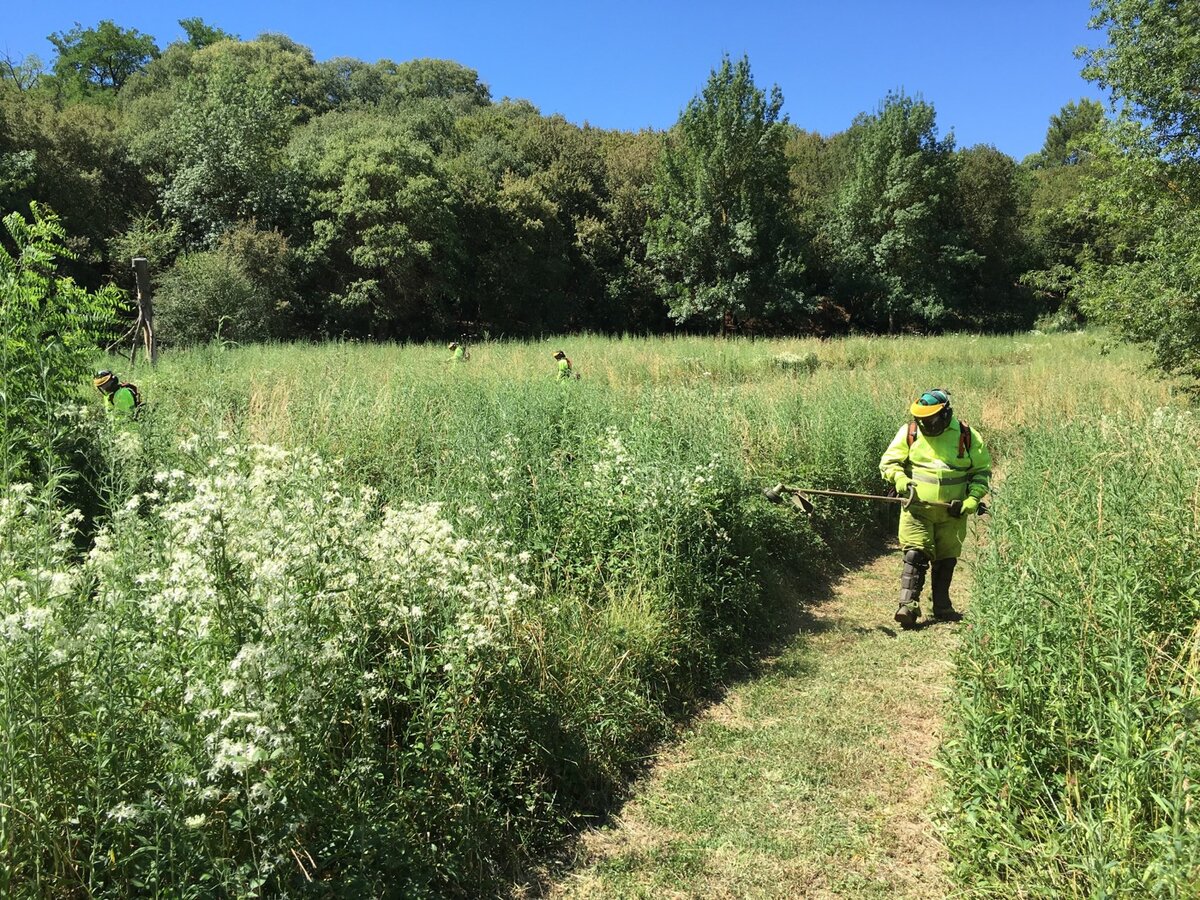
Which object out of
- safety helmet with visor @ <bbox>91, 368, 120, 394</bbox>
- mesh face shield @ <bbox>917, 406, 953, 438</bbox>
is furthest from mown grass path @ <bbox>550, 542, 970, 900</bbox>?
safety helmet with visor @ <bbox>91, 368, 120, 394</bbox>

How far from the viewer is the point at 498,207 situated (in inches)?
1257

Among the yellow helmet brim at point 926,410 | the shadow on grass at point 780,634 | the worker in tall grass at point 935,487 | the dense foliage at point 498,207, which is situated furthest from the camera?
the dense foliage at point 498,207

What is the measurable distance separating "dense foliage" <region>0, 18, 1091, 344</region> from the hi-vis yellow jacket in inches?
693

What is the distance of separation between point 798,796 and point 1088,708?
1563 millimetres

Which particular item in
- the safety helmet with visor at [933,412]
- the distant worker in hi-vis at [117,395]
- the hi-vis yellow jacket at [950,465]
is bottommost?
the hi-vis yellow jacket at [950,465]

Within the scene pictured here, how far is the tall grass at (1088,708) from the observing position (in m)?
2.58

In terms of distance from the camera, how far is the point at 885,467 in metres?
6.22

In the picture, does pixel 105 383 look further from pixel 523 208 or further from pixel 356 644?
pixel 523 208

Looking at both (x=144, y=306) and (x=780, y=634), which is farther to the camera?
(x=144, y=306)

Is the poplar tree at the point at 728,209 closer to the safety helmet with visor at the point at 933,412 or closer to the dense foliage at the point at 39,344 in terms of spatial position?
the safety helmet with visor at the point at 933,412

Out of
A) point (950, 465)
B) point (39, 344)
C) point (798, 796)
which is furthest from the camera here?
point (950, 465)

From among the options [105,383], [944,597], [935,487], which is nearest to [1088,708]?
[935,487]

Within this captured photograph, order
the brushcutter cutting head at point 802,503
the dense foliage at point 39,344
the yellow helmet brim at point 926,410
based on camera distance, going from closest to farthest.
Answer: the dense foliage at point 39,344, the yellow helmet brim at point 926,410, the brushcutter cutting head at point 802,503

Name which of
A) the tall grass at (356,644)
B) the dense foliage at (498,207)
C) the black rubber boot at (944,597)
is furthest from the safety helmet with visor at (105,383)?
the dense foliage at (498,207)
